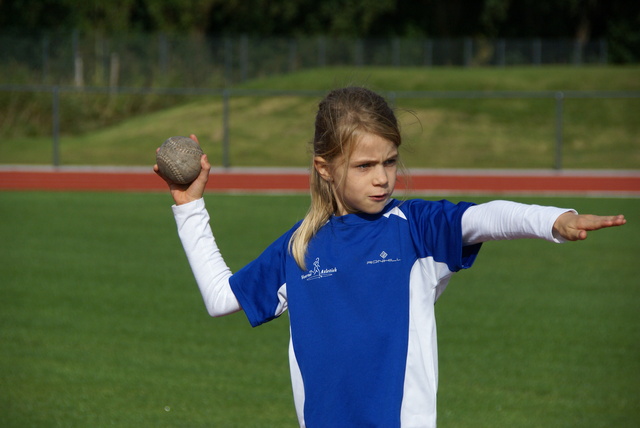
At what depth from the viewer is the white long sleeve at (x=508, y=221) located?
255 centimetres

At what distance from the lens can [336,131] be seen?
2.98 metres

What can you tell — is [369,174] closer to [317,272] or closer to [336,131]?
[336,131]

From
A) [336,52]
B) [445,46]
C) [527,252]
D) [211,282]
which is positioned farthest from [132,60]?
[211,282]

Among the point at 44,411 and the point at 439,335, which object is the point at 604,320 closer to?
the point at 439,335

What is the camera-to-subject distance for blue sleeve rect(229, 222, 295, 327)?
10.3 feet

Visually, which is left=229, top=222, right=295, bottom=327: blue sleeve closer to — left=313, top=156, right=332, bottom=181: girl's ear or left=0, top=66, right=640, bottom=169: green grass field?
left=313, top=156, right=332, bottom=181: girl's ear

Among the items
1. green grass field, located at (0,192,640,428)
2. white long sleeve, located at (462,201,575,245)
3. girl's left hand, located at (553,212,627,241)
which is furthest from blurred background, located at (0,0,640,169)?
girl's left hand, located at (553,212,627,241)

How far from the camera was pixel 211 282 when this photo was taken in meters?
3.17

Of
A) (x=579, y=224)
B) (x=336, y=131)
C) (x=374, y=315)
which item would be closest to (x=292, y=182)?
(x=336, y=131)

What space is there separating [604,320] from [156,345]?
3.78 m

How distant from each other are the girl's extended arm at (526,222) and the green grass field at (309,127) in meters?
20.3

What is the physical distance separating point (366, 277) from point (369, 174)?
12.6 inches

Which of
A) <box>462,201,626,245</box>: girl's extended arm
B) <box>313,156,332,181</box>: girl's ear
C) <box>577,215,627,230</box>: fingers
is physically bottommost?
<box>462,201,626,245</box>: girl's extended arm

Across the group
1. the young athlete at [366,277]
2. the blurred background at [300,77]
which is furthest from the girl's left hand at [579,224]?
the blurred background at [300,77]
